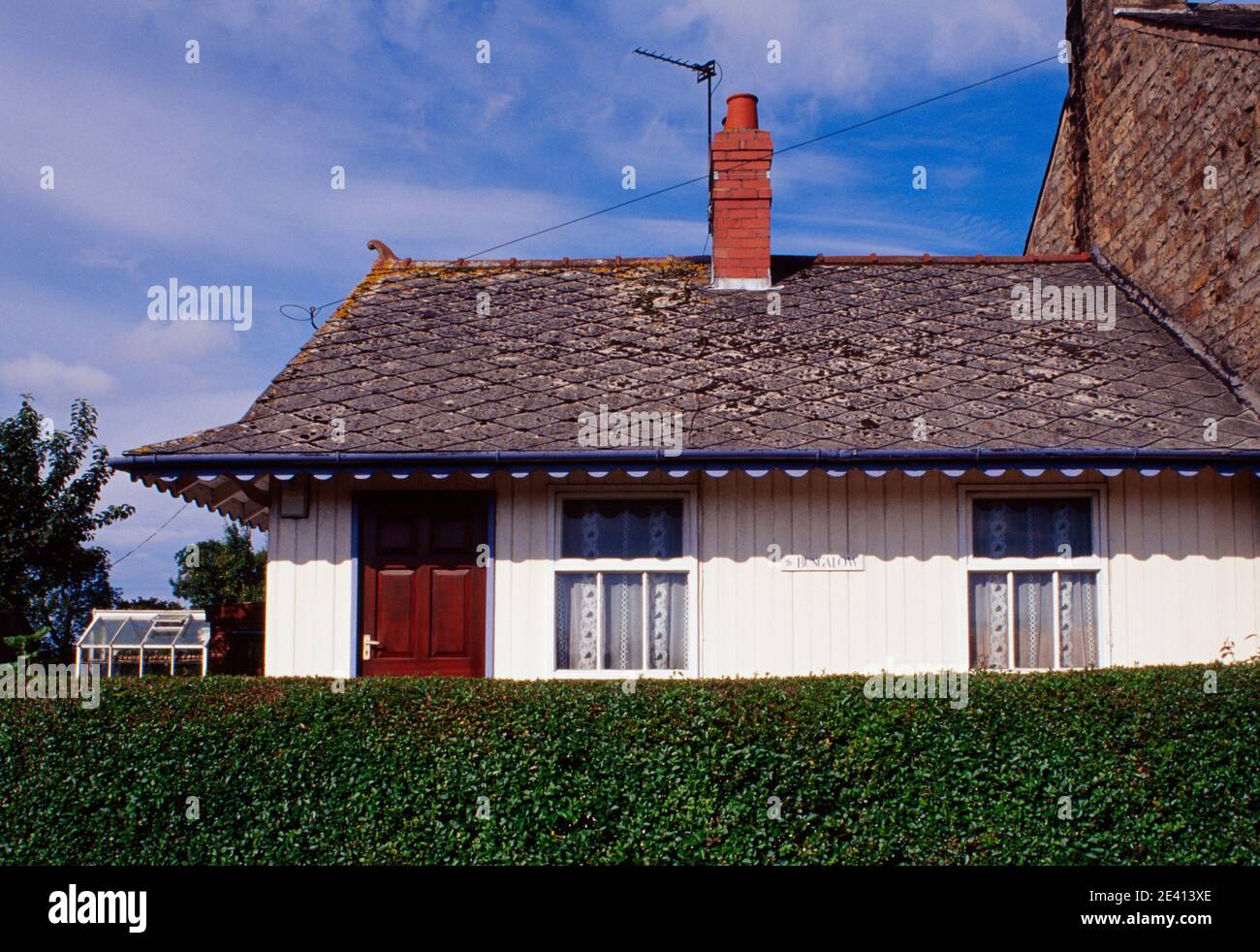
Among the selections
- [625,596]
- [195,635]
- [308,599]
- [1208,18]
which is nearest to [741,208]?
[625,596]

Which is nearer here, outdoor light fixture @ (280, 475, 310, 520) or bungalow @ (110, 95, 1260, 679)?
bungalow @ (110, 95, 1260, 679)

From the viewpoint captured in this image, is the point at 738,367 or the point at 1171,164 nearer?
the point at 738,367

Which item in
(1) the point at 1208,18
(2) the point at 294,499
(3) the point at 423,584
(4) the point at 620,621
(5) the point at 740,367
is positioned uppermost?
(1) the point at 1208,18

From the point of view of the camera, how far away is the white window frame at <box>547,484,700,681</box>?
26.8 feet

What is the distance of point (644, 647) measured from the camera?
8227 mm

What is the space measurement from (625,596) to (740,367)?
7.72 feet

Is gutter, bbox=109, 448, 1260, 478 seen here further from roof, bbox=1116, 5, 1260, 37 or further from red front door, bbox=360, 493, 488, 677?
roof, bbox=1116, 5, 1260, 37

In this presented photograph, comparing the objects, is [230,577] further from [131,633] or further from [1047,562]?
[1047,562]

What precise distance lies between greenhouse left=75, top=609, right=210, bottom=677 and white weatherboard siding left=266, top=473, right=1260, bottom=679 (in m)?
7.32

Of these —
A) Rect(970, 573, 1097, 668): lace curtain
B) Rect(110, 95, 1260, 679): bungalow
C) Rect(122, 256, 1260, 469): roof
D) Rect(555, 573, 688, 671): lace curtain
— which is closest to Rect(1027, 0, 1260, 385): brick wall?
Rect(122, 256, 1260, 469): roof

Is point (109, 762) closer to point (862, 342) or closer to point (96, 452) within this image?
point (862, 342)

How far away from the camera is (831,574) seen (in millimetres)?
8156

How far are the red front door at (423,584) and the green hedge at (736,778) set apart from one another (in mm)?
2213

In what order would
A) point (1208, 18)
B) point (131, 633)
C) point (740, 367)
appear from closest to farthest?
point (740, 367) → point (1208, 18) → point (131, 633)
